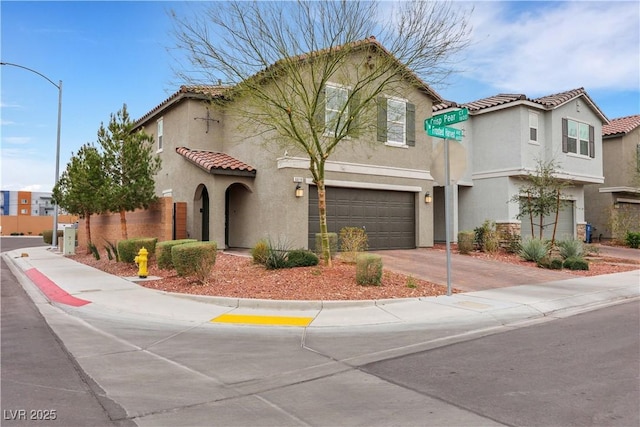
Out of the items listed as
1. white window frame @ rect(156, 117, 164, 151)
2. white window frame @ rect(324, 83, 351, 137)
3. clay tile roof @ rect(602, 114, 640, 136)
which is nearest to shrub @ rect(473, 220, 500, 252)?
white window frame @ rect(324, 83, 351, 137)

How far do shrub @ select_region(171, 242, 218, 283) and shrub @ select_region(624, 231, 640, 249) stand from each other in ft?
74.2

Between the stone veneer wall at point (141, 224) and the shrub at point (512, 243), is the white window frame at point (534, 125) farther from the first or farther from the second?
the stone veneer wall at point (141, 224)

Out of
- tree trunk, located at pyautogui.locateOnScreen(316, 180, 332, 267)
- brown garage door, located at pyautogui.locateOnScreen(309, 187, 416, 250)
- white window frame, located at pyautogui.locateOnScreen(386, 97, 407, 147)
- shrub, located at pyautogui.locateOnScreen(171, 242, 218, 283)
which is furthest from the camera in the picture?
brown garage door, located at pyautogui.locateOnScreen(309, 187, 416, 250)

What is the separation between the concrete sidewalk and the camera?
838 cm

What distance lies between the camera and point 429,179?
19.2 meters

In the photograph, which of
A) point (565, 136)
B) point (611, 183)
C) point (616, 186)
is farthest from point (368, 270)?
point (611, 183)

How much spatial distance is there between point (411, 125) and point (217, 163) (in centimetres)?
758

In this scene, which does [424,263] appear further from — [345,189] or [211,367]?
[211,367]

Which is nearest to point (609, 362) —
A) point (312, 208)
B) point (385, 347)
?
point (385, 347)

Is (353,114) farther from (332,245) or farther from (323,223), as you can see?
(332,245)

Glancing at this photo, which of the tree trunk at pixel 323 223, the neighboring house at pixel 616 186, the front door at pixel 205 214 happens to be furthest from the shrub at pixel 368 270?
the neighboring house at pixel 616 186

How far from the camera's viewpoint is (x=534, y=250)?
16.2m

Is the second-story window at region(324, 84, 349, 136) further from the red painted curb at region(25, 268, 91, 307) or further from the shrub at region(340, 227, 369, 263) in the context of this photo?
the red painted curb at region(25, 268, 91, 307)

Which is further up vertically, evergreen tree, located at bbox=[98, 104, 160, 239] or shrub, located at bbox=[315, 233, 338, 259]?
evergreen tree, located at bbox=[98, 104, 160, 239]
